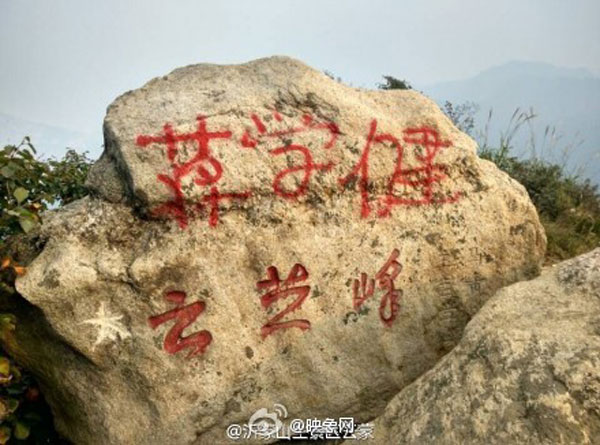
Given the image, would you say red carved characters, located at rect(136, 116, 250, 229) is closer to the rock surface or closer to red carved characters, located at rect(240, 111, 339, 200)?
red carved characters, located at rect(240, 111, 339, 200)

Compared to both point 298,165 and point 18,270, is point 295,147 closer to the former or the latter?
point 298,165

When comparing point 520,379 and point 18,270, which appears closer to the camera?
point 520,379

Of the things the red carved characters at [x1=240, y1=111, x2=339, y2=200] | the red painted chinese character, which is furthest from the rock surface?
the red carved characters at [x1=240, y1=111, x2=339, y2=200]

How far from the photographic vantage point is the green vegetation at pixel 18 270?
11.9 feet

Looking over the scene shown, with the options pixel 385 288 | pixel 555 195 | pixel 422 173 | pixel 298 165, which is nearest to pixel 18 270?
pixel 298 165

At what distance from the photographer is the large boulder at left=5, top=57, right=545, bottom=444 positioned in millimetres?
3584

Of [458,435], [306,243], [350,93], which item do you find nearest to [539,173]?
[350,93]

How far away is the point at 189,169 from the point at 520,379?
2444 millimetres

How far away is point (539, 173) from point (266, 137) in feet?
20.3

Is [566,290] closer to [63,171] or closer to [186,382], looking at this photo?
[186,382]

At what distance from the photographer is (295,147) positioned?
4035 mm

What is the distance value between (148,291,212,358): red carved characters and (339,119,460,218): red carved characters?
1.48 metres

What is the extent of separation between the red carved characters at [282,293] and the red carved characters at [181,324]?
1.42 ft

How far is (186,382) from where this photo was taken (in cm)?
366
